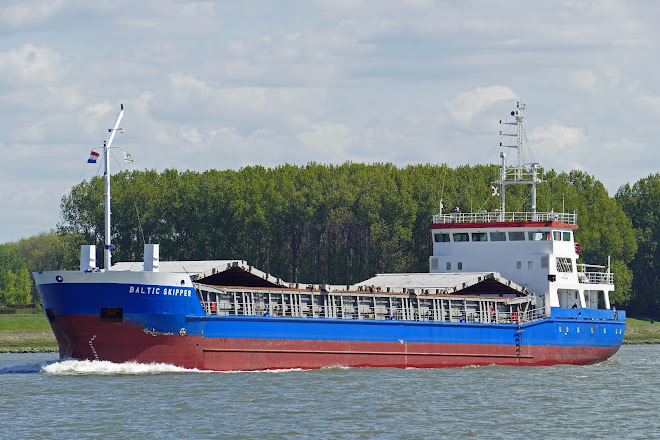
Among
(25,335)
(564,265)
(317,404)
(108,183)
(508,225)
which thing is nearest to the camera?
(317,404)

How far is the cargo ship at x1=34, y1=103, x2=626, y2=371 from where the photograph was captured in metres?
41.2

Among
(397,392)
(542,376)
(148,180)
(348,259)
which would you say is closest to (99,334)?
(397,392)

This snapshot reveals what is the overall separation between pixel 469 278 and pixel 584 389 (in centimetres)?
1137

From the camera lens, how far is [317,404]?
34.8 metres

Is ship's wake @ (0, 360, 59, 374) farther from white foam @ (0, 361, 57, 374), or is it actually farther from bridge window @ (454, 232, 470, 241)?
bridge window @ (454, 232, 470, 241)

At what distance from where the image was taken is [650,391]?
4100 centimetres

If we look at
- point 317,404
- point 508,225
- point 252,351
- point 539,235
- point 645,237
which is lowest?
point 317,404

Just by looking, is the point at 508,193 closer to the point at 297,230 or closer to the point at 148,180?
the point at 297,230

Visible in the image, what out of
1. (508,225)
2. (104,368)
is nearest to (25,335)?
(104,368)

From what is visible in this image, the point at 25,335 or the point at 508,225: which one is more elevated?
the point at 508,225

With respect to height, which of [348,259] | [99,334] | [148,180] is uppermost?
[148,180]

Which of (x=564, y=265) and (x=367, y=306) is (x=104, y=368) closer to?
(x=367, y=306)

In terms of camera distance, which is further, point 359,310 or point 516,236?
point 516,236

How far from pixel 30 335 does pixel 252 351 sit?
33893 mm
